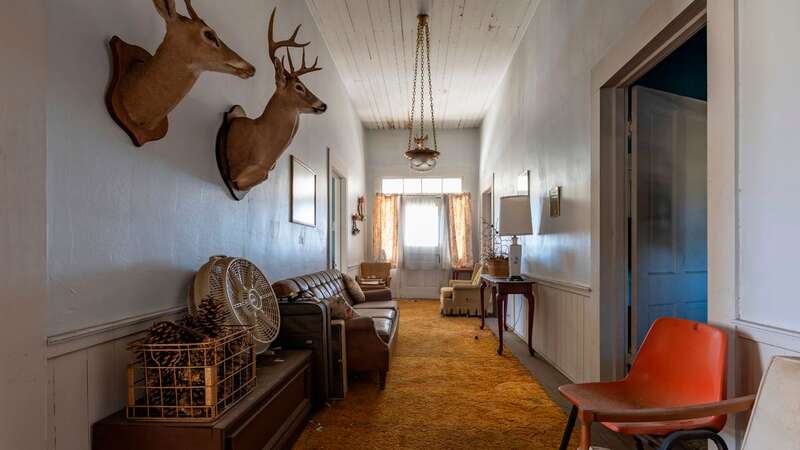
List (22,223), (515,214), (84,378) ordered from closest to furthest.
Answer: (22,223)
(84,378)
(515,214)

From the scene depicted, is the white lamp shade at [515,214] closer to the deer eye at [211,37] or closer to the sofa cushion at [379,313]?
the sofa cushion at [379,313]

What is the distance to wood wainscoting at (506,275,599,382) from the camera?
2924 millimetres

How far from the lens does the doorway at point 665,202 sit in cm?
Answer: 269

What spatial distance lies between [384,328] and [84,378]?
2.20 metres

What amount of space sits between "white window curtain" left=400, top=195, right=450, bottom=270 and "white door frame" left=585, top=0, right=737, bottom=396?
18.1ft

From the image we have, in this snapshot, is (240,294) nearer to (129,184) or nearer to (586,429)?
(129,184)

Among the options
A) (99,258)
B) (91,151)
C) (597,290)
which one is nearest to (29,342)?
(99,258)

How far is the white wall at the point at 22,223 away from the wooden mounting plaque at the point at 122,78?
0.28 m

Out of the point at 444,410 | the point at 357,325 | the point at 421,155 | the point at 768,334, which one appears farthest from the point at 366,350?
the point at 421,155

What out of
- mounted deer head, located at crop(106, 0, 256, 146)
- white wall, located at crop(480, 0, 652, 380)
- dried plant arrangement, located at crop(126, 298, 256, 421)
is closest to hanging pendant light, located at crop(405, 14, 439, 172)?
white wall, located at crop(480, 0, 652, 380)

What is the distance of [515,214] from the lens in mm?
4250

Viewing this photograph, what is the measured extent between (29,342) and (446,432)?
1993 millimetres

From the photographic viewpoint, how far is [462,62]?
554cm

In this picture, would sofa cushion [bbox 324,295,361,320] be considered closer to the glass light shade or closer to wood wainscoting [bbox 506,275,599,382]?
wood wainscoting [bbox 506,275,599,382]
